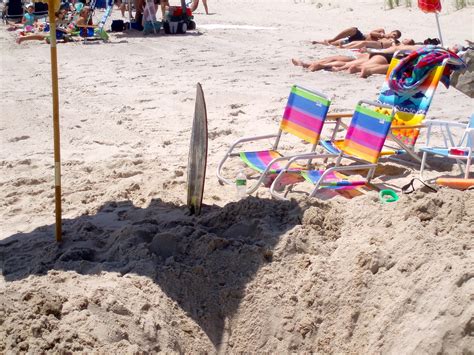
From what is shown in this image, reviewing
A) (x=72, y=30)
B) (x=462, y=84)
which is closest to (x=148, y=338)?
(x=462, y=84)

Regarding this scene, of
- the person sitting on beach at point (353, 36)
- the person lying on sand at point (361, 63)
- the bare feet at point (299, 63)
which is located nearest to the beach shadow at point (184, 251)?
the person lying on sand at point (361, 63)

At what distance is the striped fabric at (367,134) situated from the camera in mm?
6336

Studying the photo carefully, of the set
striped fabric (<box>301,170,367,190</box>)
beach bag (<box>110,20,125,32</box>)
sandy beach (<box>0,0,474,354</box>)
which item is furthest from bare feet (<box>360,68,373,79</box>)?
beach bag (<box>110,20,125,32</box>)

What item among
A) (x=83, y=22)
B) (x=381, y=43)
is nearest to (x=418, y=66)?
(x=381, y=43)

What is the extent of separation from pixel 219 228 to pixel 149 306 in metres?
1.06

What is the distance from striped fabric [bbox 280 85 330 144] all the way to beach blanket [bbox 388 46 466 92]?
1110 mm

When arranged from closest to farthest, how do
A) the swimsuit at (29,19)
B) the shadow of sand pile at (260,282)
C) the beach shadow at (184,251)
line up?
1. the shadow of sand pile at (260,282)
2. the beach shadow at (184,251)
3. the swimsuit at (29,19)

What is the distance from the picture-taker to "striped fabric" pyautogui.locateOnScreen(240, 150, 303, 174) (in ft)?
21.9

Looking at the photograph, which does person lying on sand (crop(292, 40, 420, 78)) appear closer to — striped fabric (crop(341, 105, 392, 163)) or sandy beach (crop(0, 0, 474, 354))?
sandy beach (crop(0, 0, 474, 354))

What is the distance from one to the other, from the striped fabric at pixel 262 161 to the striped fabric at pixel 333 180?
0.26 meters

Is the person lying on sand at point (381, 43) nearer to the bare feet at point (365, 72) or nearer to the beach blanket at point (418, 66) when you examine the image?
the bare feet at point (365, 72)

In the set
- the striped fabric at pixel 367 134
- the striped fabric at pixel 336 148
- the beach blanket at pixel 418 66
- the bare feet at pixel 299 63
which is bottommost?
the bare feet at pixel 299 63

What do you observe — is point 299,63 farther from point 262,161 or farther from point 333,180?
point 333,180

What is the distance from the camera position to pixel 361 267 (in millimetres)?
4410
